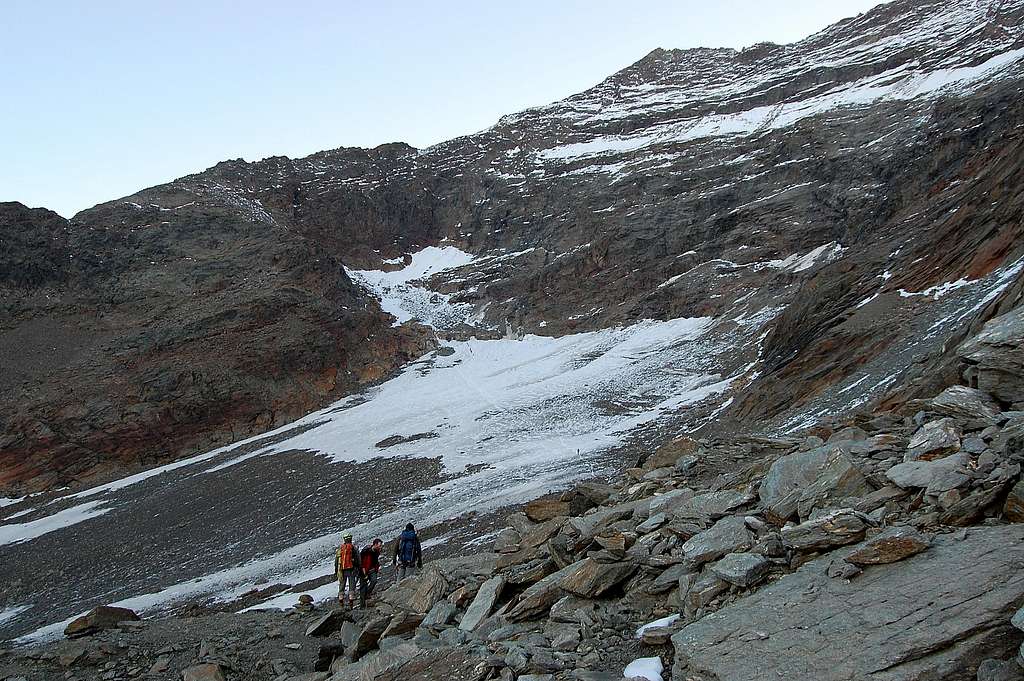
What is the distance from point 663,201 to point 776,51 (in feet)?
212

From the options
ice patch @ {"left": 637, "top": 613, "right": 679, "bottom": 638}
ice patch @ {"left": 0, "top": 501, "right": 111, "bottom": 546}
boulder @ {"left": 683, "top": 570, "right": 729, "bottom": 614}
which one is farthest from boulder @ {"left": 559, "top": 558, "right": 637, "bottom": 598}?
ice patch @ {"left": 0, "top": 501, "right": 111, "bottom": 546}

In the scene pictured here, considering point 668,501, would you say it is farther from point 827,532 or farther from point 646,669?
point 646,669

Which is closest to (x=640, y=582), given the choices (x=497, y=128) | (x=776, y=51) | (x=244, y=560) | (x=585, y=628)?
(x=585, y=628)

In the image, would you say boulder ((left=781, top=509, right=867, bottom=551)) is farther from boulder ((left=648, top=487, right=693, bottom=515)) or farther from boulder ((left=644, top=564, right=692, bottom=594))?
boulder ((left=648, top=487, right=693, bottom=515))

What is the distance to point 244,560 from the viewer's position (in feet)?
80.2

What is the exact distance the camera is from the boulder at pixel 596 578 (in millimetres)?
7762

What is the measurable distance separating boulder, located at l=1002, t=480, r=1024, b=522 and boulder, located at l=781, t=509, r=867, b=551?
1.17m

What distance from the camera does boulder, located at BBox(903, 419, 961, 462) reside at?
6.86m

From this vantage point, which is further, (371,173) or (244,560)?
(371,173)

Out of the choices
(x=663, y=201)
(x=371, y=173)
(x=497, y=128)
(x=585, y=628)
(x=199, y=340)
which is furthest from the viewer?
(x=497, y=128)

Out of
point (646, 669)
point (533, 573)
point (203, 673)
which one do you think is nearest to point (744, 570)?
point (646, 669)

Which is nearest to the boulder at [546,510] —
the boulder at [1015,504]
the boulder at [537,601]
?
the boulder at [537,601]

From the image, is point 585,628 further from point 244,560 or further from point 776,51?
point 776,51

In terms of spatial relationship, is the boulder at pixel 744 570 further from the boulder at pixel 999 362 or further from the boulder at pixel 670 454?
the boulder at pixel 670 454
